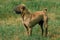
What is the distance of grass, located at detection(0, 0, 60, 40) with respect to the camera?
28.2ft

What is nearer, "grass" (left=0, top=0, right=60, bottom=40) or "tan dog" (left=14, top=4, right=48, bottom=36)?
"tan dog" (left=14, top=4, right=48, bottom=36)

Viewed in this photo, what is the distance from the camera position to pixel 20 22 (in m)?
10.8

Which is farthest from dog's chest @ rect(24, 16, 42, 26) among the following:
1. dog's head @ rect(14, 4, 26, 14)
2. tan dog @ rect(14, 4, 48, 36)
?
dog's head @ rect(14, 4, 26, 14)

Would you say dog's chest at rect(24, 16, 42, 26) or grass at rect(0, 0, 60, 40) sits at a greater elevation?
dog's chest at rect(24, 16, 42, 26)

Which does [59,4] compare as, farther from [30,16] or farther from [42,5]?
[30,16]

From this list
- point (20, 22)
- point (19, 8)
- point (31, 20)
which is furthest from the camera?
point (20, 22)

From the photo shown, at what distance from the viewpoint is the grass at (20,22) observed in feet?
28.2

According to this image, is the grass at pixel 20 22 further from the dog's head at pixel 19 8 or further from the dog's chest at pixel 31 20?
the dog's head at pixel 19 8

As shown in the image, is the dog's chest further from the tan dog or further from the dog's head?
the dog's head

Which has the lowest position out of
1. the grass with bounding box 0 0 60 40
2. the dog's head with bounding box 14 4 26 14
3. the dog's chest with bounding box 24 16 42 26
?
the grass with bounding box 0 0 60 40

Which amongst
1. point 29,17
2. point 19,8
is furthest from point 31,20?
point 19,8

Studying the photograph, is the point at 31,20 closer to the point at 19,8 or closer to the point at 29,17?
the point at 29,17

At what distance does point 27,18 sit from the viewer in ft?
28.2

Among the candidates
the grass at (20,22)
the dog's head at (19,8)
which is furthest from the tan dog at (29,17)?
the grass at (20,22)
